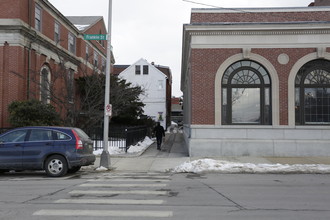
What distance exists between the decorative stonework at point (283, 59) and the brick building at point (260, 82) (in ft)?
0.15

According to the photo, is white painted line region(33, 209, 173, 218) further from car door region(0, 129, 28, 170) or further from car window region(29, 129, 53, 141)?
car door region(0, 129, 28, 170)

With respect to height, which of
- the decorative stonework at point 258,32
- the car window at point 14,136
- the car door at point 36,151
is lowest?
the car door at point 36,151

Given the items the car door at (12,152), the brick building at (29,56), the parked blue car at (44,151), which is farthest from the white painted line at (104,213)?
the brick building at (29,56)

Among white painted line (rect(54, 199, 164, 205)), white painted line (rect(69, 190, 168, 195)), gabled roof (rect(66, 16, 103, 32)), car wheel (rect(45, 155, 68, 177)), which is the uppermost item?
gabled roof (rect(66, 16, 103, 32))

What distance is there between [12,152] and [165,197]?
5909 mm

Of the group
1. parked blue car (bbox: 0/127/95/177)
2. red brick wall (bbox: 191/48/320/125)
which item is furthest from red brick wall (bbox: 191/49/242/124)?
parked blue car (bbox: 0/127/95/177)

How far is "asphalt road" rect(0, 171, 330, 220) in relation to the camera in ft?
20.4

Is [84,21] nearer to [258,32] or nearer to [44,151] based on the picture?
[258,32]

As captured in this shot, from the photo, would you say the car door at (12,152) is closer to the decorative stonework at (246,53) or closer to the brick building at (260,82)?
the brick building at (260,82)

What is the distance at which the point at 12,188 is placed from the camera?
9.02 m

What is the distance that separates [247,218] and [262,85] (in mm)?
11668

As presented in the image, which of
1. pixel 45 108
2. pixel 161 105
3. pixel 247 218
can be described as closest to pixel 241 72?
pixel 45 108

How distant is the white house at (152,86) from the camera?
53812 mm

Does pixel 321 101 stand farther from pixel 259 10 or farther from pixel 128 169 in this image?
pixel 128 169
